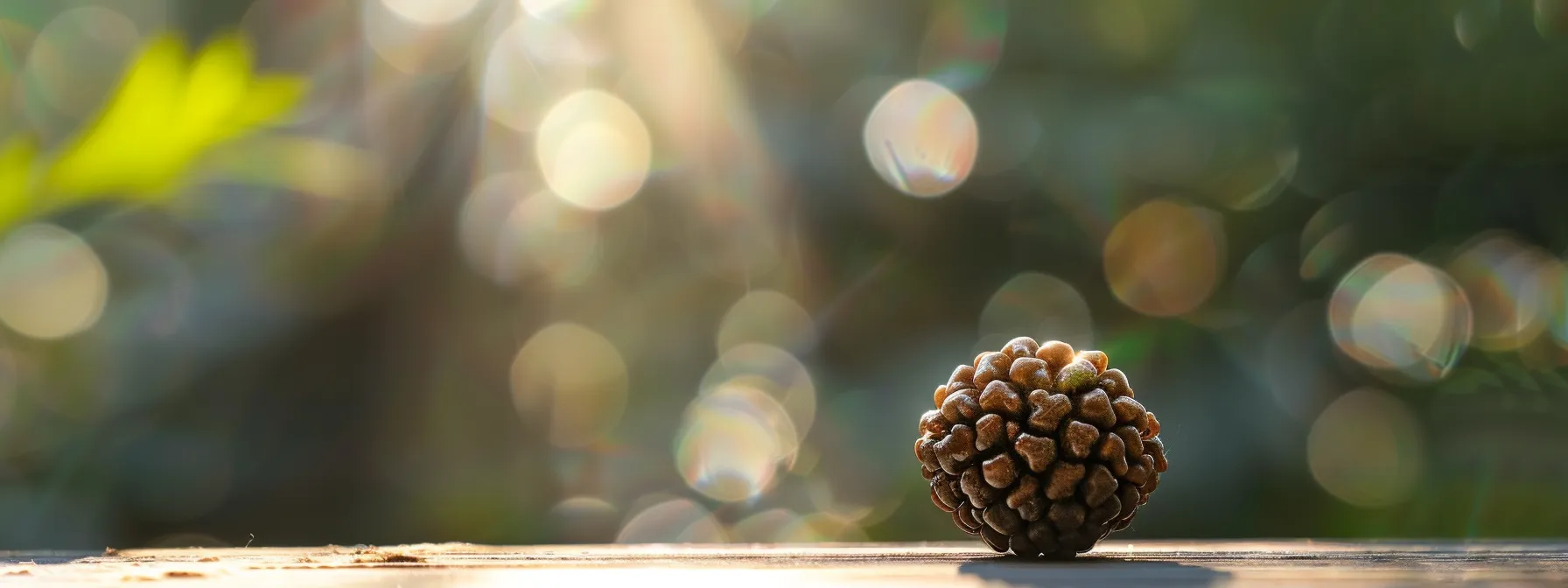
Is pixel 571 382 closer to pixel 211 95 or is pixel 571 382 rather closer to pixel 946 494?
pixel 211 95

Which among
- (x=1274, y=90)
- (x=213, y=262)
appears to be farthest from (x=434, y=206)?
(x=1274, y=90)

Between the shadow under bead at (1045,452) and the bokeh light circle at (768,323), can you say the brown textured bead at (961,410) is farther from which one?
the bokeh light circle at (768,323)

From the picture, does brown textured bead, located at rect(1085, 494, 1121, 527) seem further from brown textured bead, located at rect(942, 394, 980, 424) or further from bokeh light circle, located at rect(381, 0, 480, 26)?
bokeh light circle, located at rect(381, 0, 480, 26)

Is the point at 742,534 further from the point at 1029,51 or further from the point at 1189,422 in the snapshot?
the point at 1029,51

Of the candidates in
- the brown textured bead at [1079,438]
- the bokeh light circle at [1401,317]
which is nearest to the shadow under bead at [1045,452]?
the brown textured bead at [1079,438]

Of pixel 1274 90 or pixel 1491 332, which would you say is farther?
pixel 1274 90

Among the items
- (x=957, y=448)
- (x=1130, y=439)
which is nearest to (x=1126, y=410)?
(x=1130, y=439)
